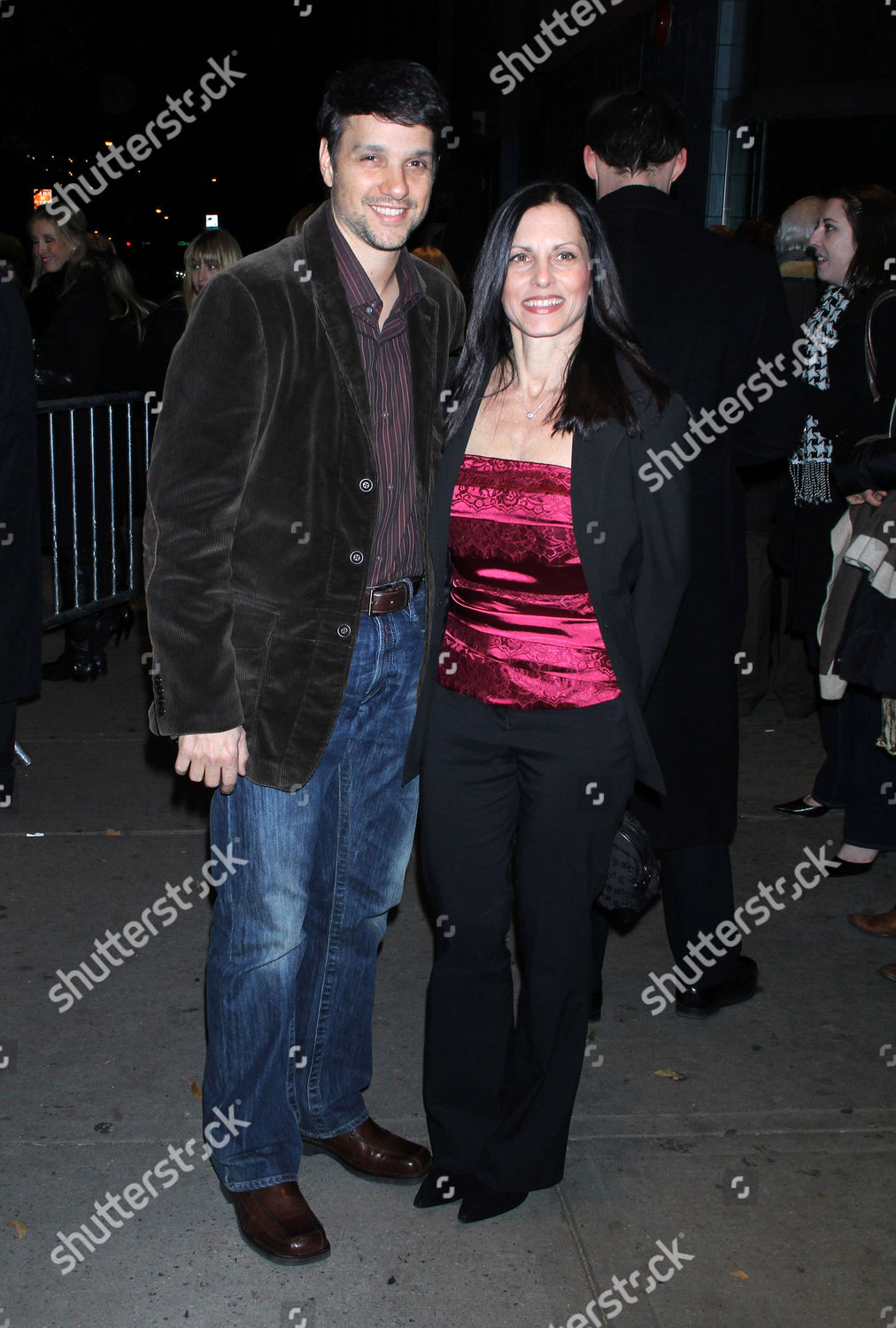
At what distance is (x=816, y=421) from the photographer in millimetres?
5379

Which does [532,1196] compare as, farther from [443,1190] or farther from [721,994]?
[721,994]

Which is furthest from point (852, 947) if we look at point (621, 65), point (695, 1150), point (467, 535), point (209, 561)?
point (621, 65)

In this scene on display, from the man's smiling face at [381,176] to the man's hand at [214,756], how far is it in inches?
40.0

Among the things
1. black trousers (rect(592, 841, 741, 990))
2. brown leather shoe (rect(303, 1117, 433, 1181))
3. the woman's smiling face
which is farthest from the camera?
black trousers (rect(592, 841, 741, 990))

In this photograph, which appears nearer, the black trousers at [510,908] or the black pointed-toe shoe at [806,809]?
the black trousers at [510,908]

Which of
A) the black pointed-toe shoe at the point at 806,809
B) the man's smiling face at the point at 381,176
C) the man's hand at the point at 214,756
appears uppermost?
the man's smiling face at the point at 381,176

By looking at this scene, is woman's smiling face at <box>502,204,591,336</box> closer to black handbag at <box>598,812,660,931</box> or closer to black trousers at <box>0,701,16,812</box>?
black handbag at <box>598,812,660,931</box>

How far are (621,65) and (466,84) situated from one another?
9.38m

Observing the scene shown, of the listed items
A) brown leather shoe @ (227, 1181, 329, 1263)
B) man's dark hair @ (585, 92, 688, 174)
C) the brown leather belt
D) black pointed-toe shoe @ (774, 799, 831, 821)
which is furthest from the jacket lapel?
black pointed-toe shoe @ (774, 799, 831, 821)

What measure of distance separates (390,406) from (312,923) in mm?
1174

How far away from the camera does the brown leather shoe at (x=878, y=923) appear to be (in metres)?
4.50

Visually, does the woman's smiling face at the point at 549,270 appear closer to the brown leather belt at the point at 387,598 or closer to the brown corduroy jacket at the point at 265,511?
the brown corduroy jacket at the point at 265,511

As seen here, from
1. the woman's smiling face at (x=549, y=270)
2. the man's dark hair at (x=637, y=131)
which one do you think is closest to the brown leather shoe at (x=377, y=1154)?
the woman's smiling face at (x=549, y=270)

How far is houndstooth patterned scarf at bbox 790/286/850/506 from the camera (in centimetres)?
525
